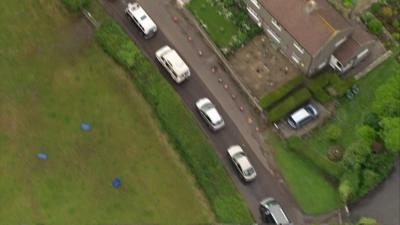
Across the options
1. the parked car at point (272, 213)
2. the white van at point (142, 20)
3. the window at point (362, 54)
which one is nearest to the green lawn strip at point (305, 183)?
the parked car at point (272, 213)

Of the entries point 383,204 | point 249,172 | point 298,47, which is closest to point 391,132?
point 383,204

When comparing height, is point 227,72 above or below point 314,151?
above

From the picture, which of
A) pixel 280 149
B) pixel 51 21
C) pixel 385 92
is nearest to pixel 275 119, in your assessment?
pixel 280 149

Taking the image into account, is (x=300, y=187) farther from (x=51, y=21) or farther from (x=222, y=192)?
(x=51, y=21)

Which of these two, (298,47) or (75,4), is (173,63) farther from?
(298,47)

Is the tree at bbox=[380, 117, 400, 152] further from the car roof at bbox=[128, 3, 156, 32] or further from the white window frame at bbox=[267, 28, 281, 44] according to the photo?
the car roof at bbox=[128, 3, 156, 32]

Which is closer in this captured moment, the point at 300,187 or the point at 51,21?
the point at 300,187

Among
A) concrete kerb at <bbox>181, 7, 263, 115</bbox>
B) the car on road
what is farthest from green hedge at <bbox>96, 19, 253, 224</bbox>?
concrete kerb at <bbox>181, 7, 263, 115</bbox>
